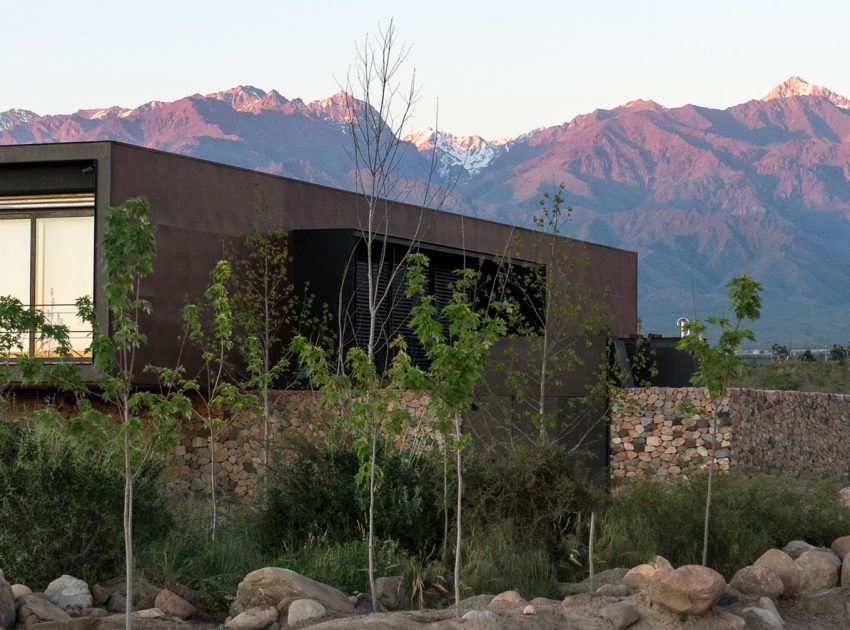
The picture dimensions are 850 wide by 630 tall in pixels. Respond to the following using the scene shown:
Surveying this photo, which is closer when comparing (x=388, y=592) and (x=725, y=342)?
(x=388, y=592)

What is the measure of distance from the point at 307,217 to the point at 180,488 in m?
5.11

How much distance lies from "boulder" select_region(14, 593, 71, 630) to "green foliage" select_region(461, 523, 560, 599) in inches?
121

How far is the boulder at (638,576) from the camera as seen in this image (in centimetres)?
977

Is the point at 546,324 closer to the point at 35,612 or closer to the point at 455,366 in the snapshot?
the point at 455,366

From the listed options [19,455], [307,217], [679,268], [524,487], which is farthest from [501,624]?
[679,268]

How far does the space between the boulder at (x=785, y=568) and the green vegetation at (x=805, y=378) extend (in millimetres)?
27048

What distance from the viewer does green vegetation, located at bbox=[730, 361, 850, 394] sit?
125ft

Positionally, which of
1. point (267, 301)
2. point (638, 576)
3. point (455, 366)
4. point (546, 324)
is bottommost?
point (638, 576)

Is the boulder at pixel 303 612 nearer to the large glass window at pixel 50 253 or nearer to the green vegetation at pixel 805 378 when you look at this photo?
the large glass window at pixel 50 253

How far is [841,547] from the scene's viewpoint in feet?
36.7

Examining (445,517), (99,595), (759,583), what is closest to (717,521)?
(759,583)

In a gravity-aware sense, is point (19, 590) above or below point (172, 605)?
above

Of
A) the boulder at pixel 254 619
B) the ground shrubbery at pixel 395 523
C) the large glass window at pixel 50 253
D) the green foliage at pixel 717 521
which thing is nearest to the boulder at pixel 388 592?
the ground shrubbery at pixel 395 523

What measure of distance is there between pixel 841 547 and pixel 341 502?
4688mm
